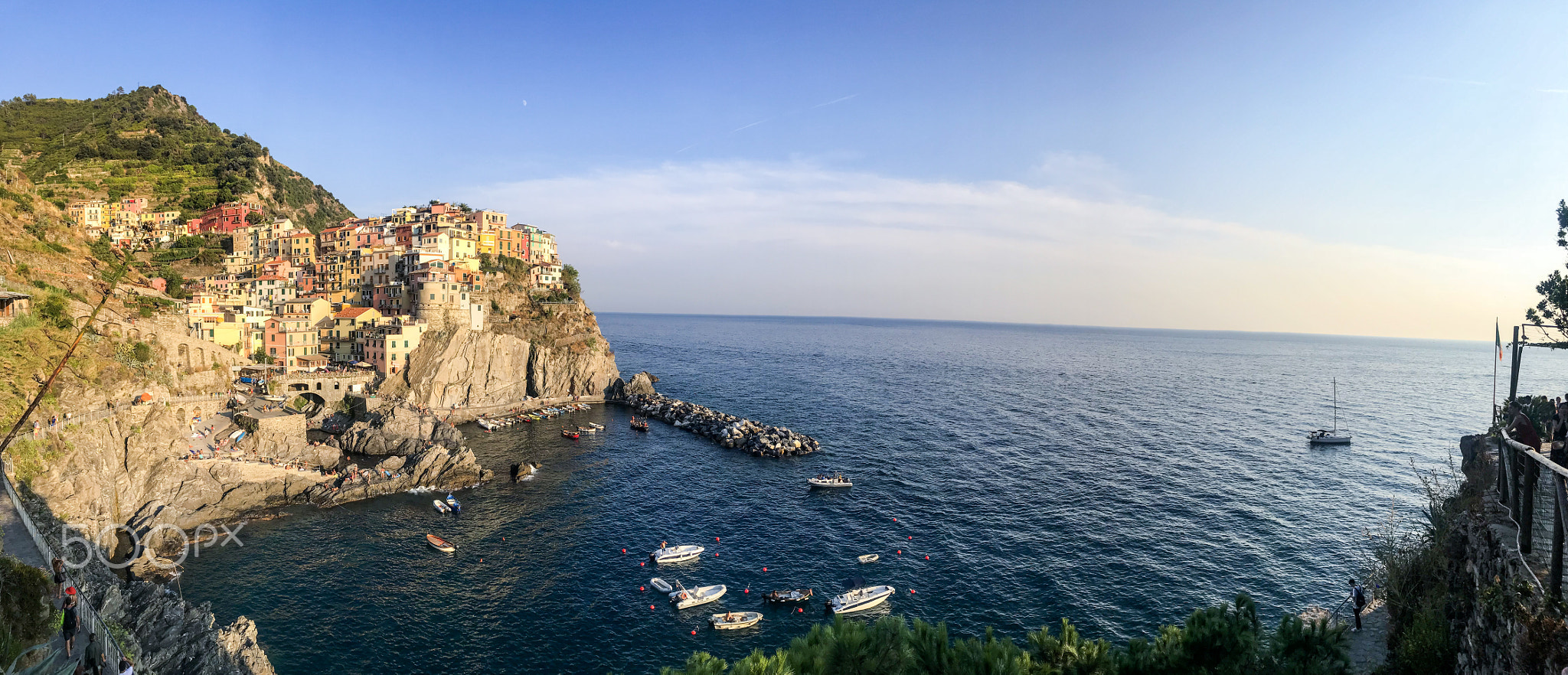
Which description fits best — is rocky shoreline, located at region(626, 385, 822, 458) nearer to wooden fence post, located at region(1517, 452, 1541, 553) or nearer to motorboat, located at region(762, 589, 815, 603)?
motorboat, located at region(762, 589, 815, 603)

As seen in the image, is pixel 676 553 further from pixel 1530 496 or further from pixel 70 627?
pixel 1530 496

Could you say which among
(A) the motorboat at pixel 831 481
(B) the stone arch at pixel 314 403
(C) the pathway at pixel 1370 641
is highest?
(B) the stone arch at pixel 314 403

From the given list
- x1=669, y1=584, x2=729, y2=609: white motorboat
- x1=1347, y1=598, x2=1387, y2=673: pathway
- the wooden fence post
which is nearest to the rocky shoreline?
x1=669, y1=584, x2=729, y2=609: white motorboat

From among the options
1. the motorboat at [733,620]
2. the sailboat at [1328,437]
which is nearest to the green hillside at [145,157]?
the motorboat at [733,620]

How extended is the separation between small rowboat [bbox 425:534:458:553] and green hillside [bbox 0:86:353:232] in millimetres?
104339

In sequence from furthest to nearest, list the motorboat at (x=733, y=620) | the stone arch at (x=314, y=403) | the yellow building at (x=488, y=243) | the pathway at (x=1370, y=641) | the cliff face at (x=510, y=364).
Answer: the yellow building at (x=488, y=243), the cliff face at (x=510, y=364), the stone arch at (x=314, y=403), the motorboat at (x=733, y=620), the pathway at (x=1370, y=641)

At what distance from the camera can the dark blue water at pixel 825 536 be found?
3528cm

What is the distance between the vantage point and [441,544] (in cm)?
4450

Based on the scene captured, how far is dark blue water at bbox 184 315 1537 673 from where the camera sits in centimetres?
3528

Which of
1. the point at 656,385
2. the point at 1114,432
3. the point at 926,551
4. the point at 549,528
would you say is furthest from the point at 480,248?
the point at 1114,432

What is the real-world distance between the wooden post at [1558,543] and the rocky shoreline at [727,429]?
59.6 metres

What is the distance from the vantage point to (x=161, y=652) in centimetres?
2539

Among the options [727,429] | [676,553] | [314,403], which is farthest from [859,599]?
[314,403]

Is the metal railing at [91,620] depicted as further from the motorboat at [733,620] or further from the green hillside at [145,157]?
the green hillside at [145,157]
